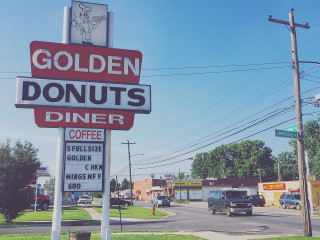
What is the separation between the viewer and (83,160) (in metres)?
8.98

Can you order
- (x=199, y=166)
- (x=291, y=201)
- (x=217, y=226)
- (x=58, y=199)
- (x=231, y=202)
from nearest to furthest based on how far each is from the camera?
(x=58, y=199), (x=217, y=226), (x=231, y=202), (x=291, y=201), (x=199, y=166)

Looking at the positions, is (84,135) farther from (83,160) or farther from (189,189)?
(189,189)

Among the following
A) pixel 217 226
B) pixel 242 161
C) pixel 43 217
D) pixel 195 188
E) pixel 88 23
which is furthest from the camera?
pixel 242 161

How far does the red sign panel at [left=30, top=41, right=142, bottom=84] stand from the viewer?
9222 mm

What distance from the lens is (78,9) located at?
9.70 m

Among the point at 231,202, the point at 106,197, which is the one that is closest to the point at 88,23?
the point at 106,197

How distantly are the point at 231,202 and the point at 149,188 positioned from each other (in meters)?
73.4

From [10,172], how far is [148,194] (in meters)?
81.8

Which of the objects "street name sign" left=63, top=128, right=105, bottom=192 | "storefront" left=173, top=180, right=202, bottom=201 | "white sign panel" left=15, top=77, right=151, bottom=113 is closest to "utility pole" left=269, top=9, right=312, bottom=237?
"white sign panel" left=15, top=77, right=151, bottom=113

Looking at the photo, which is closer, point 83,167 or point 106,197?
point 83,167

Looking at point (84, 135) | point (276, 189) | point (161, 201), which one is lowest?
point (161, 201)

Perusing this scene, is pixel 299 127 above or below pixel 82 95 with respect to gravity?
below

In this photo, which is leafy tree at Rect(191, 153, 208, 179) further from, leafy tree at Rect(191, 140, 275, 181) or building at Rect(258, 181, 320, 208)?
building at Rect(258, 181, 320, 208)

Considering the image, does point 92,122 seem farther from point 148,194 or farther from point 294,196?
point 148,194
